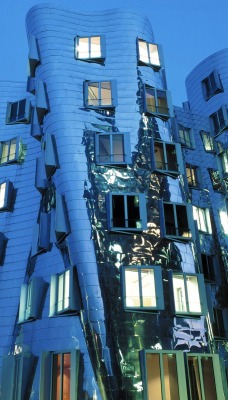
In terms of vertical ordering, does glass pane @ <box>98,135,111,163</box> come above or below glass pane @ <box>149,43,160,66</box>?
below

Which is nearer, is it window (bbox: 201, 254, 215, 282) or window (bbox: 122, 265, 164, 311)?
window (bbox: 122, 265, 164, 311)

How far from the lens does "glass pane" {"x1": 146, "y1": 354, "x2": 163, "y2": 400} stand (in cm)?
1642

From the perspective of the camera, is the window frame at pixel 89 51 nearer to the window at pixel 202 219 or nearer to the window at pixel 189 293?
the window at pixel 202 219

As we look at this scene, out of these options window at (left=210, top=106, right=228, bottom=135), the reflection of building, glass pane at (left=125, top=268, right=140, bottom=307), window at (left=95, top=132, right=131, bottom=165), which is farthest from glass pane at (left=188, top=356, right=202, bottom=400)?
window at (left=210, top=106, right=228, bottom=135)

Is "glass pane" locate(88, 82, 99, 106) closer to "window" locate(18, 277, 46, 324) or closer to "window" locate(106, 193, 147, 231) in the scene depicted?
"window" locate(106, 193, 147, 231)

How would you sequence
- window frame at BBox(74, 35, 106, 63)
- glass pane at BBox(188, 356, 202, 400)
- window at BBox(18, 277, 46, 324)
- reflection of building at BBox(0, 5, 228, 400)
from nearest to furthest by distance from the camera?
glass pane at BBox(188, 356, 202, 400)
reflection of building at BBox(0, 5, 228, 400)
window at BBox(18, 277, 46, 324)
window frame at BBox(74, 35, 106, 63)

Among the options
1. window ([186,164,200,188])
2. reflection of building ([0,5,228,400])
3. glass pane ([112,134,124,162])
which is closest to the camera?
reflection of building ([0,5,228,400])

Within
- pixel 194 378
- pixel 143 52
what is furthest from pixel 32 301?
pixel 143 52

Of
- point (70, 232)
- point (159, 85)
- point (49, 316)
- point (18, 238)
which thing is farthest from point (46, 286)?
point (159, 85)

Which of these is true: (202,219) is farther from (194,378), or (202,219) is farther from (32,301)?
Result: (32,301)

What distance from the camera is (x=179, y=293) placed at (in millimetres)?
18906

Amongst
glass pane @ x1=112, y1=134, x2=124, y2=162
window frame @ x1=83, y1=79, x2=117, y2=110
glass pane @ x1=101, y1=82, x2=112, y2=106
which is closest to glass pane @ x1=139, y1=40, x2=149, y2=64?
window frame @ x1=83, y1=79, x2=117, y2=110

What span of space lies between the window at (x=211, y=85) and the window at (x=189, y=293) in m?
15.9

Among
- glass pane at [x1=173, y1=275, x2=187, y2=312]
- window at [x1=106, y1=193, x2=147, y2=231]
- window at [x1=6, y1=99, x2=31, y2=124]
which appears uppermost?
window at [x1=6, y1=99, x2=31, y2=124]
